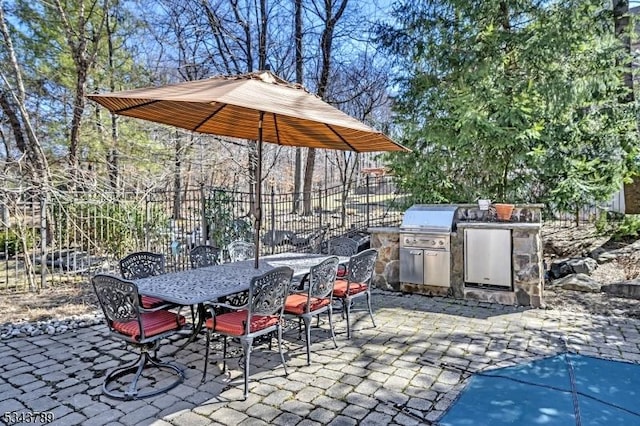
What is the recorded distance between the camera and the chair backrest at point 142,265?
13.4ft

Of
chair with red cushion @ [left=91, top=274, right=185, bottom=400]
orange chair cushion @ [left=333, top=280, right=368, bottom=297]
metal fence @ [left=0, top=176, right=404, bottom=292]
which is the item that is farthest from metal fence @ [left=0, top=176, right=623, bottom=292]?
chair with red cushion @ [left=91, top=274, right=185, bottom=400]

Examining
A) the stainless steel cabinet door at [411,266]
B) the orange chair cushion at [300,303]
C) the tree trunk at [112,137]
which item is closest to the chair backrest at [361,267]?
the orange chair cushion at [300,303]

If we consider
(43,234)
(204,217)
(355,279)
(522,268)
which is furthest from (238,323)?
(43,234)

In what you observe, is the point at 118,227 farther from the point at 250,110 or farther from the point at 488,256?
the point at 488,256

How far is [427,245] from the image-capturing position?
19.3ft

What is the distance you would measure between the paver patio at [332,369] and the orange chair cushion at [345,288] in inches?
17.2

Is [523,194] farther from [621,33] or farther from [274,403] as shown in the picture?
[274,403]

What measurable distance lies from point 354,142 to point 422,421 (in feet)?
9.77

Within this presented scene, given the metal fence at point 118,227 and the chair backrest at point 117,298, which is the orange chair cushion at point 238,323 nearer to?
the chair backrest at point 117,298

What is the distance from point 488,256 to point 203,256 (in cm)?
372

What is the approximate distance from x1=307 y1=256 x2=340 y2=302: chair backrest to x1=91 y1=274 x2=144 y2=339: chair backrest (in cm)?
137

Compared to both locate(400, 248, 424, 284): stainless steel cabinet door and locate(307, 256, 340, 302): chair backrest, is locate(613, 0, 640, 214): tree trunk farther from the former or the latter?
locate(307, 256, 340, 302): chair backrest

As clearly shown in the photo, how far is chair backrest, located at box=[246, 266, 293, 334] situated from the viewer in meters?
2.98

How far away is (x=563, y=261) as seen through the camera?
6969 mm
